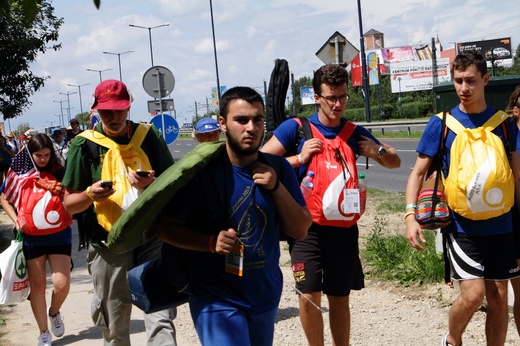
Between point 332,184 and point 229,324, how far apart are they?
62.5 inches

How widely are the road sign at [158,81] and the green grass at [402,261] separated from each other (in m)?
8.90

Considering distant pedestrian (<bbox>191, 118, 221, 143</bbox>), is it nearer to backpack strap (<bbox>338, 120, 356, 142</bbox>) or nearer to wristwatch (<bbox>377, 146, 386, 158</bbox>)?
backpack strap (<bbox>338, 120, 356, 142</bbox>)

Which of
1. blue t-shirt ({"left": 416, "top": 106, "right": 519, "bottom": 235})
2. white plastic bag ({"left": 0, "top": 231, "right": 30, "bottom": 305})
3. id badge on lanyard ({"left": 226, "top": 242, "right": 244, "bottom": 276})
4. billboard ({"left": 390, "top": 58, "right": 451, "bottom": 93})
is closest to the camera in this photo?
id badge on lanyard ({"left": 226, "top": 242, "right": 244, "bottom": 276})

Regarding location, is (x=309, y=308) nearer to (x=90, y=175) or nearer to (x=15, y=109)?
(x=90, y=175)

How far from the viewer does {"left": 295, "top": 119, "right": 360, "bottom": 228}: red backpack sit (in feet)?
16.5

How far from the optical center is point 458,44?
82.8 m

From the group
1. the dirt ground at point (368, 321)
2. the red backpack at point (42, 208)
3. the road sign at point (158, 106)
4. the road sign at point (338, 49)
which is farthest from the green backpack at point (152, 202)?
the road sign at point (158, 106)

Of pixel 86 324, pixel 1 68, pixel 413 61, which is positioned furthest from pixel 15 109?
pixel 413 61

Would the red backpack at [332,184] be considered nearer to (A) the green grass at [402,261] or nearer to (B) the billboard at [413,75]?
(A) the green grass at [402,261]

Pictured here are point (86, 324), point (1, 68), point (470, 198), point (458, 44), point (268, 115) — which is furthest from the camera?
point (458, 44)

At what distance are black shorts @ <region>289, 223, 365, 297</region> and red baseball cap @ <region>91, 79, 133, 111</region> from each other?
55.4 inches

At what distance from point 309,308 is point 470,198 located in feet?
4.17

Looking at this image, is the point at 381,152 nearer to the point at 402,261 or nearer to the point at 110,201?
the point at 110,201

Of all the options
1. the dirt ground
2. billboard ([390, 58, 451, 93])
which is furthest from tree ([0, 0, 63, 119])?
billboard ([390, 58, 451, 93])
